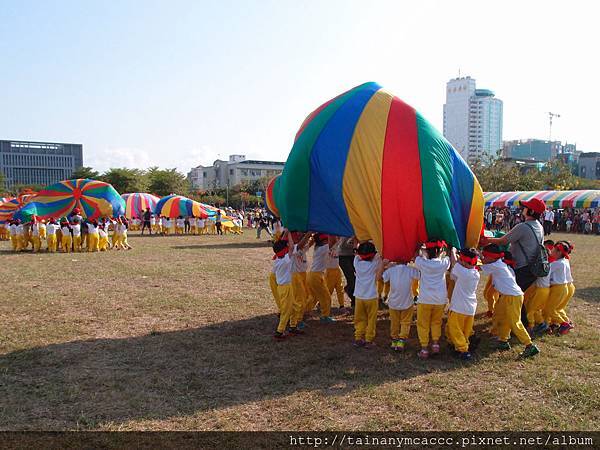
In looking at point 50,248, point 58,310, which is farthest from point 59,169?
point 58,310

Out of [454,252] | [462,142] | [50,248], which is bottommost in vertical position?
[50,248]

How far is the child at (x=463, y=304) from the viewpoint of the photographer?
19.6ft

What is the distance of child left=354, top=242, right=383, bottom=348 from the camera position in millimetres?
6445

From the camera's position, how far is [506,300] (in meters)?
6.26

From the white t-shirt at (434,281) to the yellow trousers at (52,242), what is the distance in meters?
15.9

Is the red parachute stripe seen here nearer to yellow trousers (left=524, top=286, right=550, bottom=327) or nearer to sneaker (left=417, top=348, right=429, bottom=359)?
sneaker (left=417, top=348, right=429, bottom=359)

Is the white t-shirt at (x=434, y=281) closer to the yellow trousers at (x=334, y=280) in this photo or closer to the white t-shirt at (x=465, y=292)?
the white t-shirt at (x=465, y=292)

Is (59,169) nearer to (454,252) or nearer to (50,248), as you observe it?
(50,248)

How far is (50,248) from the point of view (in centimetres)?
1869

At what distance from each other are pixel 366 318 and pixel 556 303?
2813 millimetres

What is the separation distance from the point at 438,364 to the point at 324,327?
2.14 m

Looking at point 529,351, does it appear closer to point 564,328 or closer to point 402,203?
point 564,328

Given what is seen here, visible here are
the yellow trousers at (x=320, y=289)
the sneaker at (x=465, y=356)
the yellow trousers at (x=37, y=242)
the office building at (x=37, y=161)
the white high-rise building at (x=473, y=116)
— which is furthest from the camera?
the white high-rise building at (x=473, y=116)

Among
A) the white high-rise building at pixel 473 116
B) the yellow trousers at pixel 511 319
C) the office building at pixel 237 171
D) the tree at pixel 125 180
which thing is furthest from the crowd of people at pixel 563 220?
the white high-rise building at pixel 473 116
